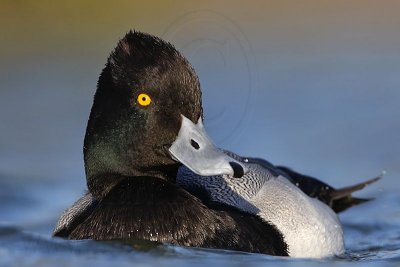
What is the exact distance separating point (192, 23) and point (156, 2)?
858mm

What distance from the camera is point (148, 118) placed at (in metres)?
6.04

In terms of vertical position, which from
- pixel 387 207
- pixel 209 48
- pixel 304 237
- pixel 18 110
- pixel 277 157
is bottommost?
pixel 304 237

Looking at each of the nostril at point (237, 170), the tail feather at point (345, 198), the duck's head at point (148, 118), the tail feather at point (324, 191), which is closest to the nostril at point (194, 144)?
the duck's head at point (148, 118)

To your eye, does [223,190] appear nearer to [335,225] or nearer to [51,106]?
[335,225]

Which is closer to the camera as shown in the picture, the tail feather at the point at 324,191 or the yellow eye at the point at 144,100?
the yellow eye at the point at 144,100

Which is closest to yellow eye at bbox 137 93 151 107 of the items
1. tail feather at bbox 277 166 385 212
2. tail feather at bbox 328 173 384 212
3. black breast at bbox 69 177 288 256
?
black breast at bbox 69 177 288 256

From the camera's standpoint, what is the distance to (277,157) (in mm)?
9805

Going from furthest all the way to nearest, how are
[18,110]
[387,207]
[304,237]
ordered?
[18,110] → [387,207] → [304,237]

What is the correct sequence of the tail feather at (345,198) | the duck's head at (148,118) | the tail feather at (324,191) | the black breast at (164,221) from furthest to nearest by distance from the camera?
the tail feather at (345,198) → the tail feather at (324,191) → the duck's head at (148,118) → the black breast at (164,221)

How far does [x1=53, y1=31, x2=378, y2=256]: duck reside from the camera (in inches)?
231

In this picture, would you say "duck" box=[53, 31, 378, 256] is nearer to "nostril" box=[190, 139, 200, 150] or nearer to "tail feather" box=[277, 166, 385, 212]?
"nostril" box=[190, 139, 200, 150]

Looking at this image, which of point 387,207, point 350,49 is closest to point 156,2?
point 350,49

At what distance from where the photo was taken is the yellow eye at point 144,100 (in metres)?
6.00

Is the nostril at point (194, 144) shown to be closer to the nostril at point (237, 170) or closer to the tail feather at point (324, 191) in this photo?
the nostril at point (237, 170)
